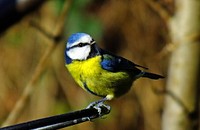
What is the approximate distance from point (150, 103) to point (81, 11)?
3.04ft

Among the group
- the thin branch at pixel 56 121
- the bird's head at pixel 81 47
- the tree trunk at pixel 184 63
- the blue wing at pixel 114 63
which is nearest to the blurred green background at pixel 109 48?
the tree trunk at pixel 184 63

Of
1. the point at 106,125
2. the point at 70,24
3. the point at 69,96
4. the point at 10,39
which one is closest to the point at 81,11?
the point at 70,24

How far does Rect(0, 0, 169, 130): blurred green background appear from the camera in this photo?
3914 mm

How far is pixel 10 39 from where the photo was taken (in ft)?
11.9

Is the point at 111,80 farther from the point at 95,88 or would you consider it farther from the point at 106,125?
the point at 106,125

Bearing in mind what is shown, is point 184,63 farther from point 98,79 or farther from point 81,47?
point 81,47

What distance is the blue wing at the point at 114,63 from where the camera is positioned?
1.99 m

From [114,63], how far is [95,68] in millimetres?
107

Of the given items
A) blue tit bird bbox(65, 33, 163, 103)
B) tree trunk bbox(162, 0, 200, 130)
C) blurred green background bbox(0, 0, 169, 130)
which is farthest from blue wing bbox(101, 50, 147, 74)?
blurred green background bbox(0, 0, 169, 130)

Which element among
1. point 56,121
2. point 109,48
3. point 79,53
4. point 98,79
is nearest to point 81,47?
point 79,53

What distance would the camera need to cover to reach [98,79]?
1.96 meters

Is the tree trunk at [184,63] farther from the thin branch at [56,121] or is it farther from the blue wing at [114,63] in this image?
the thin branch at [56,121]

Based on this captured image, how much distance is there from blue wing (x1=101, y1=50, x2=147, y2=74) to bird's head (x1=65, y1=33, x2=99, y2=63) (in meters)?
0.07

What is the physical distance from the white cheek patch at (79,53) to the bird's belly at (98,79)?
20 mm
